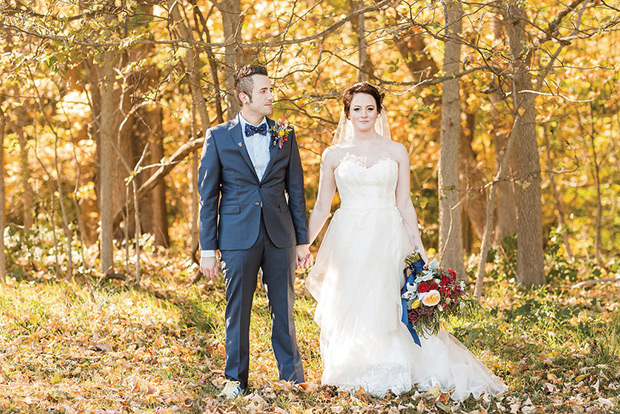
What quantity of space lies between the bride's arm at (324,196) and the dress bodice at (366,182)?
0.06 metres

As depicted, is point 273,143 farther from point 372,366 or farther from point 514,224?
point 514,224

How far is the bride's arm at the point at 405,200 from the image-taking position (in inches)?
184

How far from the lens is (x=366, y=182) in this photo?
4637 millimetres

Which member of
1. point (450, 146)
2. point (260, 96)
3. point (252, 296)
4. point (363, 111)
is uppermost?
point (260, 96)

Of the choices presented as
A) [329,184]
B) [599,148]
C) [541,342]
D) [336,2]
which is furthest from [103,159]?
[599,148]

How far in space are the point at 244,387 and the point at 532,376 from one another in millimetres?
2053

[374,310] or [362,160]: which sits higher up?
[362,160]

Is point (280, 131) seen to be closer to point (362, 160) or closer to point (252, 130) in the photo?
point (252, 130)

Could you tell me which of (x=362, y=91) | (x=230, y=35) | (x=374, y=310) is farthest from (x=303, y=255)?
(x=230, y=35)

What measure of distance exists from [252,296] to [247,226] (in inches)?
19.3

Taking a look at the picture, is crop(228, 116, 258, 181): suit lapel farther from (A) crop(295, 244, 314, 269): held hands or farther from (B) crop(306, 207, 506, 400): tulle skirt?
(B) crop(306, 207, 506, 400): tulle skirt

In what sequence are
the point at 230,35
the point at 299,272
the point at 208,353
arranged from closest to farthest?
the point at 208,353, the point at 230,35, the point at 299,272

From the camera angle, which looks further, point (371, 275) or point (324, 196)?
point (324, 196)

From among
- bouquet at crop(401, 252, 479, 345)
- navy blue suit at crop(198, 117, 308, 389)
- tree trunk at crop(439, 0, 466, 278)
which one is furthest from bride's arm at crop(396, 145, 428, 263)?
tree trunk at crop(439, 0, 466, 278)
